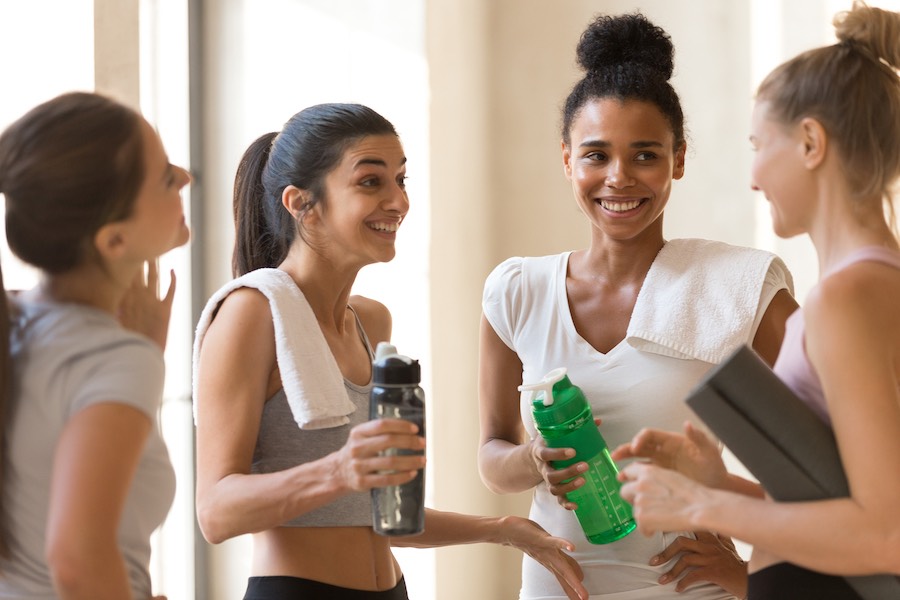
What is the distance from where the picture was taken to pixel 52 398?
0.90m

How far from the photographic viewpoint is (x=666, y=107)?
158 centimetres

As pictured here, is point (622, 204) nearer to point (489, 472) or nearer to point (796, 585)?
point (489, 472)

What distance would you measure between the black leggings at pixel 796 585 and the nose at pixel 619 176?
67 centimetres

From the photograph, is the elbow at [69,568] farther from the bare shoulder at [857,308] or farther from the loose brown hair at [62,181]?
the bare shoulder at [857,308]

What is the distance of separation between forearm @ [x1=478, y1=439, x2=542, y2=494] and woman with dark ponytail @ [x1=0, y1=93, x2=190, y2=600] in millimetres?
670

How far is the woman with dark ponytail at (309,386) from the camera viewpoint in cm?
116

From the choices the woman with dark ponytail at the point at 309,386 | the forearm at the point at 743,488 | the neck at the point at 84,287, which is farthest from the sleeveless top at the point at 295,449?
the forearm at the point at 743,488

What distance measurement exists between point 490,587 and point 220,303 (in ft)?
7.78

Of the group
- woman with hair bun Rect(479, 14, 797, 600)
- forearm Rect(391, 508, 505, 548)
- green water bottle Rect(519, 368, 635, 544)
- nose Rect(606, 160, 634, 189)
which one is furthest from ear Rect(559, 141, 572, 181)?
forearm Rect(391, 508, 505, 548)

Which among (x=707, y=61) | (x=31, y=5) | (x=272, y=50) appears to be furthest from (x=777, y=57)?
(x=31, y=5)

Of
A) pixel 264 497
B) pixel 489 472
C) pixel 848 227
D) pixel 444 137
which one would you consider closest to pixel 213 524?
pixel 264 497

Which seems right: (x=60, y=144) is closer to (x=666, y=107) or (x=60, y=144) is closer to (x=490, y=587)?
(x=666, y=107)

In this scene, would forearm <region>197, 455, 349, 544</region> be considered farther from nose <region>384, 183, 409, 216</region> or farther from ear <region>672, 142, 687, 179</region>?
ear <region>672, 142, 687, 179</region>

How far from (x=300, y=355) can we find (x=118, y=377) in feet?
1.24
